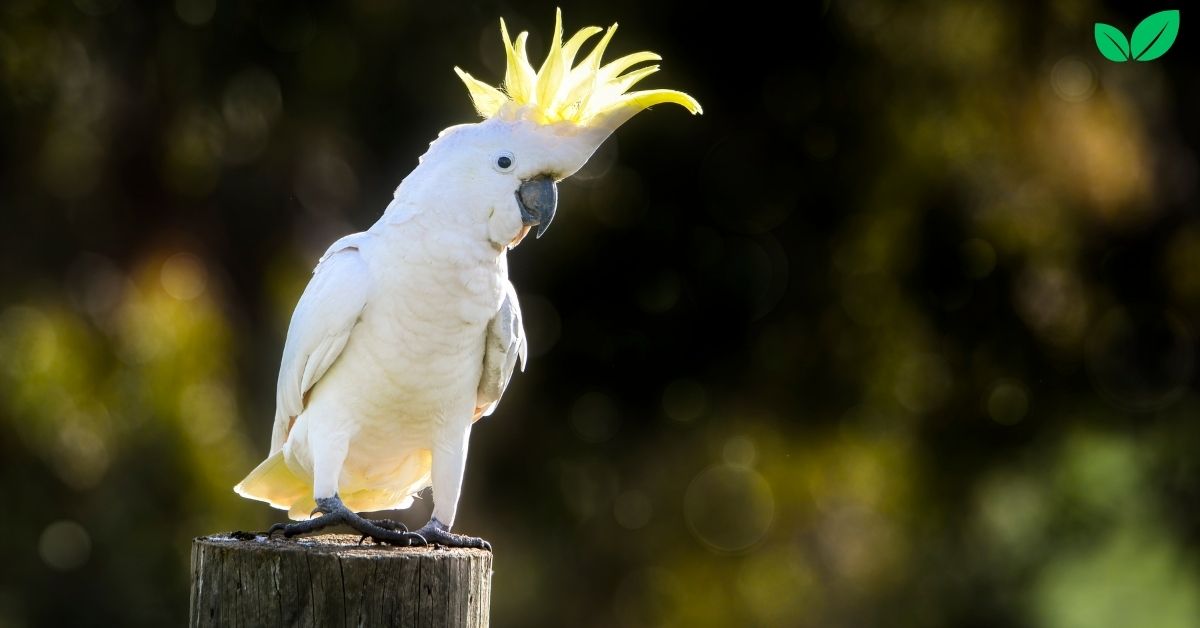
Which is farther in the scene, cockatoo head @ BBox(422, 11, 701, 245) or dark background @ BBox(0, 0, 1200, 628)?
dark background @ BBox(0, 0, 1200, 628)

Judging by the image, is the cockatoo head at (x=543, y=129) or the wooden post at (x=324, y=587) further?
the cockatoo head at (x=543, y=129)

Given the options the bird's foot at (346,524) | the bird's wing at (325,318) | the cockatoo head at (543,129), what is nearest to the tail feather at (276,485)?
the bird's wing at (325,318)

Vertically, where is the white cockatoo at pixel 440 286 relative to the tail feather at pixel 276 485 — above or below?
above

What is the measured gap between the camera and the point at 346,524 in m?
2.16

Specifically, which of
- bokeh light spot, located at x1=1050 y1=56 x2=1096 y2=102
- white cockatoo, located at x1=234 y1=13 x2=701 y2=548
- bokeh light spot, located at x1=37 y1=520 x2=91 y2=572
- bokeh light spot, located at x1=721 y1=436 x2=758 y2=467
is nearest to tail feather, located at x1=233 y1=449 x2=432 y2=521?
white cockatoo, located at x1=234 y1=13 x2=701 y2=548

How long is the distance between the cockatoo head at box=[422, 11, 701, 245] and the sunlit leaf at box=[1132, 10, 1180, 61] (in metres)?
2.90

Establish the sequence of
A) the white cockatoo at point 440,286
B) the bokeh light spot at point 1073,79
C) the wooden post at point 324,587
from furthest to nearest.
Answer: the bokeh light spot at point 1073,79 < the white cockatoo at point 440,286 < the wooden post at point 324,587

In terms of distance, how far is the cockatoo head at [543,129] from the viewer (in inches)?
86.2

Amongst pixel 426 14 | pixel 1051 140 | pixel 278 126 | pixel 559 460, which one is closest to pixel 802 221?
pixel 1051 140

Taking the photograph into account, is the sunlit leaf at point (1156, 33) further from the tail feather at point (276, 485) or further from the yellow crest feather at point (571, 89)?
the tail feather at point (276, 485)

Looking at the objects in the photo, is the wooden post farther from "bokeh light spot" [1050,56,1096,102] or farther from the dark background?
"bokeh light spot" [1050,56,1096,102]

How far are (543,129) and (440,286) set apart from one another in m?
0.34

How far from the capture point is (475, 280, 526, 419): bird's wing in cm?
233

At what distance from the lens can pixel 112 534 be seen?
4.15 m
